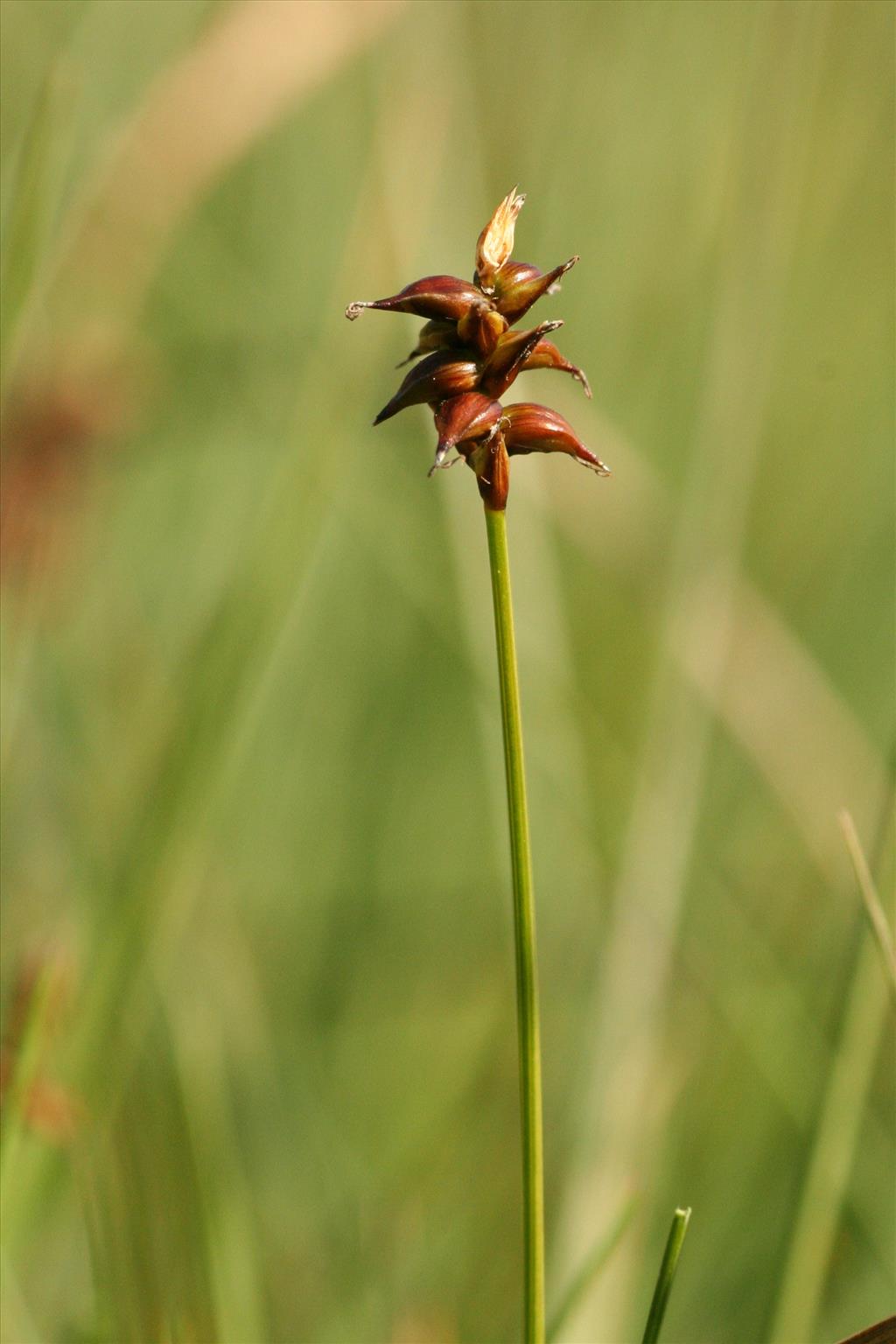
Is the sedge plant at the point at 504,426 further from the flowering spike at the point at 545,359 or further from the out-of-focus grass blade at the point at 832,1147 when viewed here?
the out-of-focus grass blade at the point at 832,1147

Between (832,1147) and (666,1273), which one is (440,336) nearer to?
(666,1273)

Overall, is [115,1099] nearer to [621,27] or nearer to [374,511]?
[374,511]

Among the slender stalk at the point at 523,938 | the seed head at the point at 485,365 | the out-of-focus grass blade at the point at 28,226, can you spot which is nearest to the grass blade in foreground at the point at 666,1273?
the slender stalk at the point at 523,938

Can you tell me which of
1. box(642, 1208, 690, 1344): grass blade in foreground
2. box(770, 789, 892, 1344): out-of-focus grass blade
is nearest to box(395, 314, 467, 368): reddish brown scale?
box(642, 1208, 690, 1344): grass blade in foreground

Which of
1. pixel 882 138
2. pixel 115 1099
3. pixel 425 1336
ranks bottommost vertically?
pixel 425 1336

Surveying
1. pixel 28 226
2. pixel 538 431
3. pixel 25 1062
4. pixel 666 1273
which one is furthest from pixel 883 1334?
pixel 28 226

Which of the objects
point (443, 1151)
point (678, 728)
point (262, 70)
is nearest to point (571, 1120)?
point (443, 1151)

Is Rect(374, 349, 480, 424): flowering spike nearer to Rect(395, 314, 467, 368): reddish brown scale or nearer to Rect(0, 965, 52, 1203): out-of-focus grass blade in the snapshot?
Rect(395, 314, 467, 368): reddish brown scale

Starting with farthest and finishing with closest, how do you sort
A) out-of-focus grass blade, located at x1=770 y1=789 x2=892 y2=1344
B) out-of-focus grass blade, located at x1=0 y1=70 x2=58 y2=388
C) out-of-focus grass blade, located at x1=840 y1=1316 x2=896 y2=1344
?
out-of-focus grass blade, located at x1=0 y1=70 x2=58 y2=388 < out-of-focus grass blade, located at x1=770 y1=789 x2=892 y2=1344 < out-of-focus grass blade, located at x1=840 y1=1316 x2=896 y2=1344
